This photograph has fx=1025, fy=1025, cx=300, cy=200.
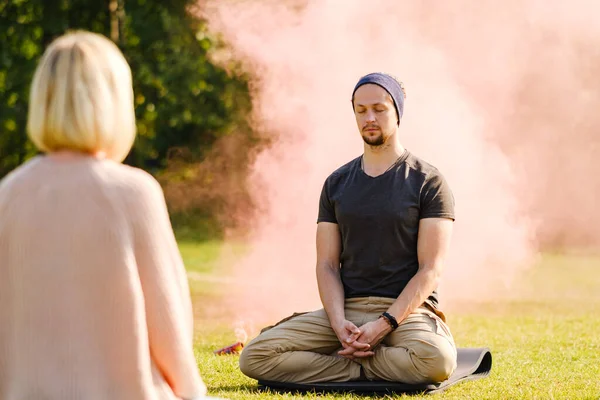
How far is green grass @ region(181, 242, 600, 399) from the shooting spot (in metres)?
5.98

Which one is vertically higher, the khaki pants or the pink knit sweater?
the pink knit sweater

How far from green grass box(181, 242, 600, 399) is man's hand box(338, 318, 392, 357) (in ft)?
0.96

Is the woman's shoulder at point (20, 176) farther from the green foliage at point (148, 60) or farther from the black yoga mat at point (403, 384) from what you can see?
the green foliage at point (148, 60)

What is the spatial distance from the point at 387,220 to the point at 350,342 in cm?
76

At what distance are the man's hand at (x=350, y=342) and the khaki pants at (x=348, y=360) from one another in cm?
10

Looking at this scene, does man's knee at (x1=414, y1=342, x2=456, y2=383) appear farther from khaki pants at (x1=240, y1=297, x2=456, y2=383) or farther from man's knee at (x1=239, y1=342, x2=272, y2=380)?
man's knee at (x1=239, y1=342, x2=272, y2=380)

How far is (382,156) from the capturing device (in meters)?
6.36

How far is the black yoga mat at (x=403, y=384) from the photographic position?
5.92 metres

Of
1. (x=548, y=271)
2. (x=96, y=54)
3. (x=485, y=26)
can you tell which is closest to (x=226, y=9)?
(x=485, y=26)

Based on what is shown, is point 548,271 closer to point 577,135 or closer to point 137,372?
point 577,135

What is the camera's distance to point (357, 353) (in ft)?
19.7

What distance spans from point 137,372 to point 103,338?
142mm

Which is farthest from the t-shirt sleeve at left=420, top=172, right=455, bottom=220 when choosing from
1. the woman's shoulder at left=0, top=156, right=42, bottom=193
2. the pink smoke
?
the pink smoke

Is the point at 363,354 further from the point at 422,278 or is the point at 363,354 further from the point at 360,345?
the point at 422,278
